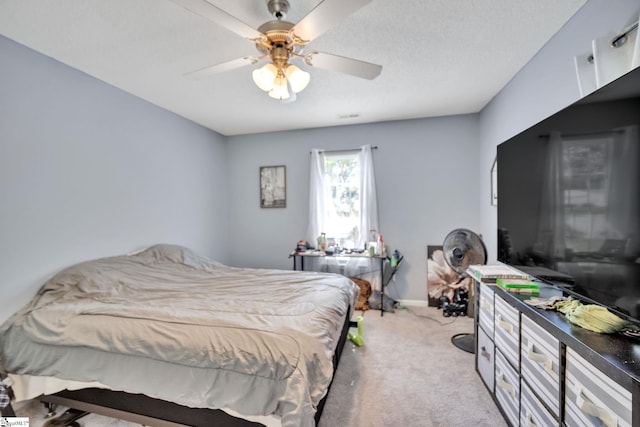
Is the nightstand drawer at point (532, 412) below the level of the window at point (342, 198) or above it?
below

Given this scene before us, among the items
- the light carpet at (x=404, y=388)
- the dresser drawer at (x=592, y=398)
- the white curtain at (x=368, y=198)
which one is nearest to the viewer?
the dresser drawer at (x=592, y=398)

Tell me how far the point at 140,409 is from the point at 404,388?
1.66m

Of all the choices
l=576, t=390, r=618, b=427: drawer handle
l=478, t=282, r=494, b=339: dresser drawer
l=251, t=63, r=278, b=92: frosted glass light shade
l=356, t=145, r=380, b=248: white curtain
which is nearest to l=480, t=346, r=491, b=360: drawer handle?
l=478, t=282, r=494, b=339: dresser drawer

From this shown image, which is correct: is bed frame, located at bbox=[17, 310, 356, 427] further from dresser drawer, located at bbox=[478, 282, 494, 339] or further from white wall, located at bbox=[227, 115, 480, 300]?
white wall, located at bbox=[227, 115, 480, 300]

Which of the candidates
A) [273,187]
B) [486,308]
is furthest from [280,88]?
[273,187]

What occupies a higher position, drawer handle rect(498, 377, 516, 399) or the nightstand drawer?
the nightstand drawer

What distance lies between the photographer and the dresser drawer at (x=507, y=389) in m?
1.45

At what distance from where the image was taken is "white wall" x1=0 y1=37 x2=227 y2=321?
73.3 inches

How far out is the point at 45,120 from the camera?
6.71 ft

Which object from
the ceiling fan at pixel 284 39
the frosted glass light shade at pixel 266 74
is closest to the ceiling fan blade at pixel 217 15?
the ceiling fan at pixel 284 39

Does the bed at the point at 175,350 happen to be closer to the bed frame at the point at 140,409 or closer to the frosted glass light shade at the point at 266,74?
the bed frame at the point at 140,409

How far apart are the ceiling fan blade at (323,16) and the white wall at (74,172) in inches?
80.2

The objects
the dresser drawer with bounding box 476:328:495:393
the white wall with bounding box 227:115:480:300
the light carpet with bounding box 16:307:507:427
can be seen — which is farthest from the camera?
the white wall with bounding box 227:115:480:300

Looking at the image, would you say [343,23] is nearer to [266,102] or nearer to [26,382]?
[266,102]
